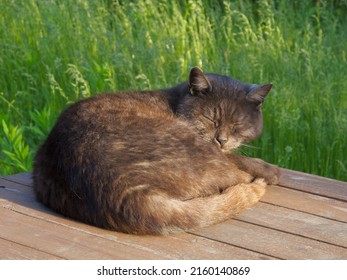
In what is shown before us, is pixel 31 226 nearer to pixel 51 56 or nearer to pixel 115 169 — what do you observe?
pixel 115 169

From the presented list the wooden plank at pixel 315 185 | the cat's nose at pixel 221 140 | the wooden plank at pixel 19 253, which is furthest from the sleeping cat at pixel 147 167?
the wooden plank at pixel 19 253

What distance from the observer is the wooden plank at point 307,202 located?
4156 mm

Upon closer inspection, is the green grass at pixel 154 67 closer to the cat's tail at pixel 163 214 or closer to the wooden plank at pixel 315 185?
the wooden plank at pixel 315 185

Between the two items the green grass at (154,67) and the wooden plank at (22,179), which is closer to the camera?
the wooden plank at (22,179)

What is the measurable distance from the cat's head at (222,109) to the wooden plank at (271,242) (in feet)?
2.67

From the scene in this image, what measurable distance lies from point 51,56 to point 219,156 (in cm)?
300

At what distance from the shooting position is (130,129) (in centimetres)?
405

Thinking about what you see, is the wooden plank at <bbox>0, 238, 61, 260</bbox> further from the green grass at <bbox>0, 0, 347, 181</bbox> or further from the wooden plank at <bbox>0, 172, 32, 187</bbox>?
the green grass at <bbox>0, 0, 347, 181</bbox>

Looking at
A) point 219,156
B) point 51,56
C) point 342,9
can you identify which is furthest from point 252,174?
point 342,9

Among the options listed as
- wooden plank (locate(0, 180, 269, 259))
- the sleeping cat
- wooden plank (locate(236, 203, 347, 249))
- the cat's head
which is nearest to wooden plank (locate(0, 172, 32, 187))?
the sleeping cat

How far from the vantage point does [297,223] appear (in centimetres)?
398

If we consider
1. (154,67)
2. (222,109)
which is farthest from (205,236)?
(154,67)

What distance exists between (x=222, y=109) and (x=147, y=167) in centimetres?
97

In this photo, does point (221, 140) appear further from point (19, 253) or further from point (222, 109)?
point (19, 253)
